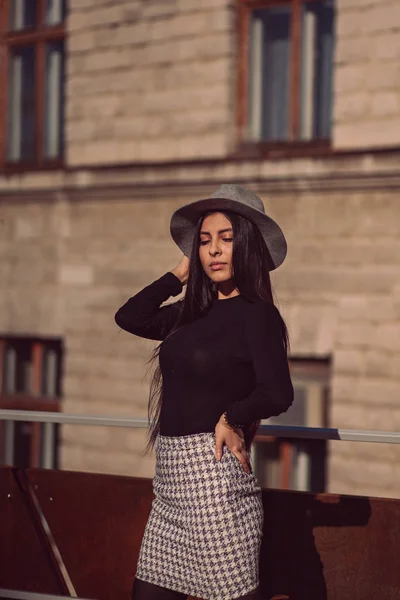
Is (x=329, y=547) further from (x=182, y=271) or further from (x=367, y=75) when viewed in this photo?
(x=367, y=75)

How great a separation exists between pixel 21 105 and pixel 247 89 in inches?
107

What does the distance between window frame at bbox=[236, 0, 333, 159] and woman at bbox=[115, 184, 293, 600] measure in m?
6.36

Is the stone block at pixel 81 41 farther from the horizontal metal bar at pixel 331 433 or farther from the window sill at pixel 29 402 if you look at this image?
the horizontal metal bar at pixel 331 433

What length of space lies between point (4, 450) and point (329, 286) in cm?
414

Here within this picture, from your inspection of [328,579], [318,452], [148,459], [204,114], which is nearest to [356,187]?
[204,114]

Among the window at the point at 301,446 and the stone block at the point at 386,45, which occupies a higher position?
the stone block at the point at 386,45

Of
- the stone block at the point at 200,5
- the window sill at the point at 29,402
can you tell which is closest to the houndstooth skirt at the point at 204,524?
the stone block at the point at 200,5

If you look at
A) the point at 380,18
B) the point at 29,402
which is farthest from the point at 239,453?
the point at 29,402

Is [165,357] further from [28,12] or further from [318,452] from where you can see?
[28,12]

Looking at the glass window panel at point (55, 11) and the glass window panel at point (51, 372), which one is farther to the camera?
the glass window panel at point (51, 372)

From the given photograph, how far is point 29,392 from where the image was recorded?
1160cm

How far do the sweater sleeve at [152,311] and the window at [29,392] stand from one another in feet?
24.9

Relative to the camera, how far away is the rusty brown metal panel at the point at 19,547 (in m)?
5.12

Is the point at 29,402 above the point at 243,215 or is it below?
below
